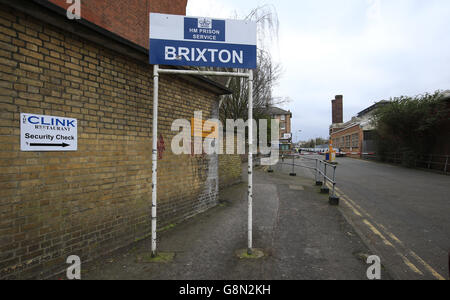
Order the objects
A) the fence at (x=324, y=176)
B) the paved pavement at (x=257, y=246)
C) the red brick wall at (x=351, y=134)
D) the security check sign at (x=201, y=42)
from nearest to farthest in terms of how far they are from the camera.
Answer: the paved pavement at (x=257, y=246)
the security check sign at (x=201, y=42)
the fence at (x=324, y=176)
the red brick wall at (x=351, y=134)

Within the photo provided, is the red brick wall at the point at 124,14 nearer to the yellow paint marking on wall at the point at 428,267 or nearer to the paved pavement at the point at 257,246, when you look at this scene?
the paved pavement at the point at 257,246

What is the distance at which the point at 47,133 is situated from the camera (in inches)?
114

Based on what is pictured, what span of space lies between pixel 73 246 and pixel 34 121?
1635mm

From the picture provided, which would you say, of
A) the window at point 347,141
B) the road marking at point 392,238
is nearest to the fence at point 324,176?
the road marking at point 392,238

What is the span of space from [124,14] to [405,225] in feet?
29.1

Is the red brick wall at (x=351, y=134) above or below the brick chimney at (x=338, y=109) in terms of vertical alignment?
below

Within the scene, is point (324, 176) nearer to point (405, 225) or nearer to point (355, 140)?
point (405, 225)

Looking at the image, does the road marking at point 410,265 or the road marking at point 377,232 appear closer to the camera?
the road marking at point 410,265

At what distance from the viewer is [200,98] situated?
236 inches

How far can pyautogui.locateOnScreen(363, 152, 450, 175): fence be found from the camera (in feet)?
50.4

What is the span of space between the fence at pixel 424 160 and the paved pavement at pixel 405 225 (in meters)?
8.40

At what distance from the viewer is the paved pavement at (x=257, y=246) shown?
314cm
